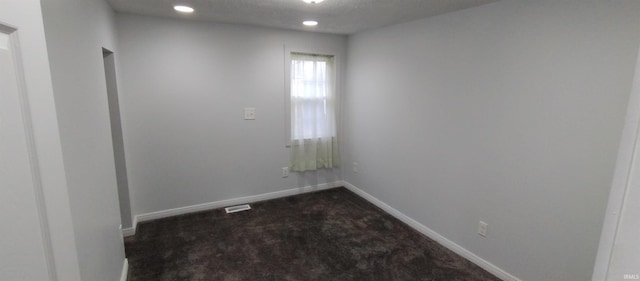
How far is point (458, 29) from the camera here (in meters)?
2.48

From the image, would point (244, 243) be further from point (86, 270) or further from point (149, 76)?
point (149, 76)

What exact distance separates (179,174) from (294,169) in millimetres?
Answer: 1393

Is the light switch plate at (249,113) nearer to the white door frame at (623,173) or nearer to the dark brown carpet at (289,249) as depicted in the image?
the dark brown carpet at (289,249)

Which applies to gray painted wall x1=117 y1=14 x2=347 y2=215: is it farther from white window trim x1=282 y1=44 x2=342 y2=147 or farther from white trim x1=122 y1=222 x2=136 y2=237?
white trim x1=122 y1=222 x2=136 y2=237

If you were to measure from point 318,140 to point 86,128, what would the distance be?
2.78m

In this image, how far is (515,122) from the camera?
6.96 feet

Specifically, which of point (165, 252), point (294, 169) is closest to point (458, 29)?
point (294, 169)

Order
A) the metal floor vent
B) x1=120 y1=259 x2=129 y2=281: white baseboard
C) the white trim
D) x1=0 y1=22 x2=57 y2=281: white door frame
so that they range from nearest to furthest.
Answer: x1=0 y1=22 x2=57 y2=281: white door frame, x1=120 y1=259 x2=129 y2=281: white baseboard, the white trim, the metal floor vent

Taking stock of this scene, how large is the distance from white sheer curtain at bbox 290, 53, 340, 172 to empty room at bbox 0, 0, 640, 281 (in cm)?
3

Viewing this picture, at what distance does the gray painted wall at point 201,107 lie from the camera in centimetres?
296

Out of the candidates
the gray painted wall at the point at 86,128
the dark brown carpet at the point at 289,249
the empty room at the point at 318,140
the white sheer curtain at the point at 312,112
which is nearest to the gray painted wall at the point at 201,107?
the empty room at the point at 318,140

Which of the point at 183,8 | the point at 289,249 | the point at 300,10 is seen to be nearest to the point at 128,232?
the point at 289,249

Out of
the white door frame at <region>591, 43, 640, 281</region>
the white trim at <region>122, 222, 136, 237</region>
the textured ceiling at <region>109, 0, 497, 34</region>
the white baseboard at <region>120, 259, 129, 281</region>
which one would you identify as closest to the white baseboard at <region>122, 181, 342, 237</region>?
the white trim at <region>122, 222, 136, 237</region>

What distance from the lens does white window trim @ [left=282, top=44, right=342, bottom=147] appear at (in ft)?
11.8
